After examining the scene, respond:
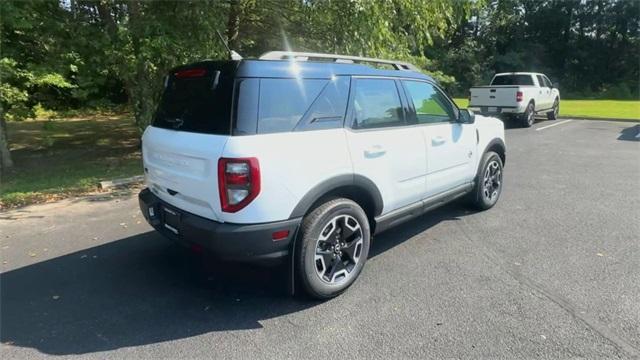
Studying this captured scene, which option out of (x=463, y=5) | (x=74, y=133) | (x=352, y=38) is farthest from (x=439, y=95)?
(x=74, y=133)

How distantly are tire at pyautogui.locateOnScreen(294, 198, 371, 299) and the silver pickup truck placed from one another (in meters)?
12.2


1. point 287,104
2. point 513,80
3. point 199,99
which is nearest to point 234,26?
point 199,99

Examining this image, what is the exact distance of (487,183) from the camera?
5.45 m

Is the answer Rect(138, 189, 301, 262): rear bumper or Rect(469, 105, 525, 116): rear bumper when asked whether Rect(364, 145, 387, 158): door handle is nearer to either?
Rect(138, 189, 301, 262): rear bumper

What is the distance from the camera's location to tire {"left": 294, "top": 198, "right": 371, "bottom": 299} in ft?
10.4

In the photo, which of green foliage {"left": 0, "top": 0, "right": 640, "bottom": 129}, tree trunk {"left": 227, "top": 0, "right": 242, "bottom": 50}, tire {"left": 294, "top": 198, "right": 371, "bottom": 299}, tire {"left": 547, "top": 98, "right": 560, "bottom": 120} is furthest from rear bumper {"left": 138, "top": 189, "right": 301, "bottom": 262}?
tire {"left": 547, "top": 98, "right": 560, "bottom": 120}

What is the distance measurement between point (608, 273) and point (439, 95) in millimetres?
2238

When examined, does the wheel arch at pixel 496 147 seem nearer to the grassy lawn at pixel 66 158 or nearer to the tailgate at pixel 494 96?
the grassy lawn at pixel 66 158

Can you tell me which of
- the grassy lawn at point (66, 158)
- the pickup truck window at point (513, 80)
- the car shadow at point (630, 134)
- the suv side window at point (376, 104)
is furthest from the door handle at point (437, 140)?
the pickup truck window at point (513, 80)

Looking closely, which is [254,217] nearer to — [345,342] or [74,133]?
[345,342]

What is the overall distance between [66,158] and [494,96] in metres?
12.6

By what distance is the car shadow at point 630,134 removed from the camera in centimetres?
1136

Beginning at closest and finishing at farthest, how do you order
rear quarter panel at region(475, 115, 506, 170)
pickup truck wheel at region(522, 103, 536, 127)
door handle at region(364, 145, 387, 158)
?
door handle at region(364, 145, 387, 158) → rear quarter panel at region(475, 115, 506, 170) → pickup truck wheel at region(522, 103, 536, 127)

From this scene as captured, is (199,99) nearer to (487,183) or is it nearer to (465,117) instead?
(465,117)
